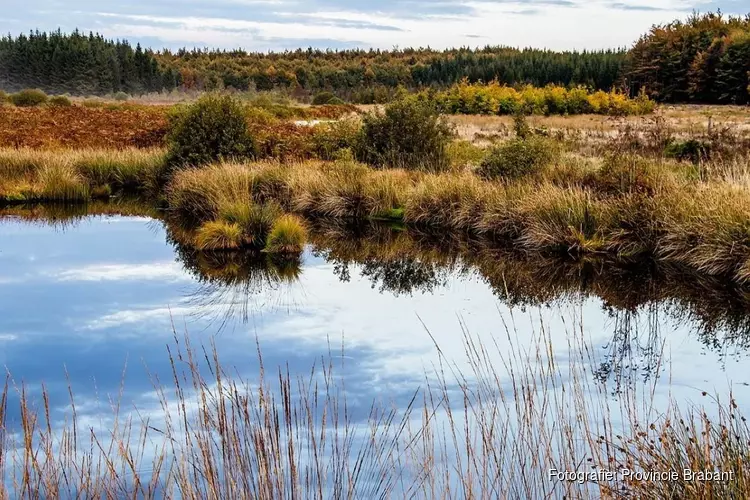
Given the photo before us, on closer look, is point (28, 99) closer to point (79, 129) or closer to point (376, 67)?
point (79, 129)

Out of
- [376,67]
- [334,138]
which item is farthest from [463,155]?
[376,67]

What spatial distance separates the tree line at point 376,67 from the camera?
119 feet

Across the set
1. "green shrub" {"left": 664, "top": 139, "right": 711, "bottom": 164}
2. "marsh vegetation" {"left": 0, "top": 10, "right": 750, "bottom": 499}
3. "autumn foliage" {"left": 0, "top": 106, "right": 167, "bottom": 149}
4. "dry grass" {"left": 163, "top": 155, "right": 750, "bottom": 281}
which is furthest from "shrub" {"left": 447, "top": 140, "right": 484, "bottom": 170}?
"autumn foliage" {"left": 0, "top": 106, "right": 167, "bottom": 149}

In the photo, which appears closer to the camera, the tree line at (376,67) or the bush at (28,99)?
the tree line at (376,67)

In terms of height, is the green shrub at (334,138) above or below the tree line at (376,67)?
below

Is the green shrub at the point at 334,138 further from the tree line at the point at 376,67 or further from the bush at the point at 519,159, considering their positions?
the tree line at the point at 376,67

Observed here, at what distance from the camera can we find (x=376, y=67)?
89.8 m

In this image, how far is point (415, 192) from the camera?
643 inches

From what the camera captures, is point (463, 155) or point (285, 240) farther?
point (463, 155)

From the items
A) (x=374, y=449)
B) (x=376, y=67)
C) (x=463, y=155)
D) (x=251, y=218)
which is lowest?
(x=374, y=449)

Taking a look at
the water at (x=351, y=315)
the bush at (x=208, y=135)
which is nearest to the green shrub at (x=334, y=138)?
the bush at (x=208, y=135)

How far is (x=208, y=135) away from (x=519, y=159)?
7673mm

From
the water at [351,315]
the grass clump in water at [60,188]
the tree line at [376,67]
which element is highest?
the tree line at [376,67]

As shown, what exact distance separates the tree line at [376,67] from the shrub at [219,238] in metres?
22.1
